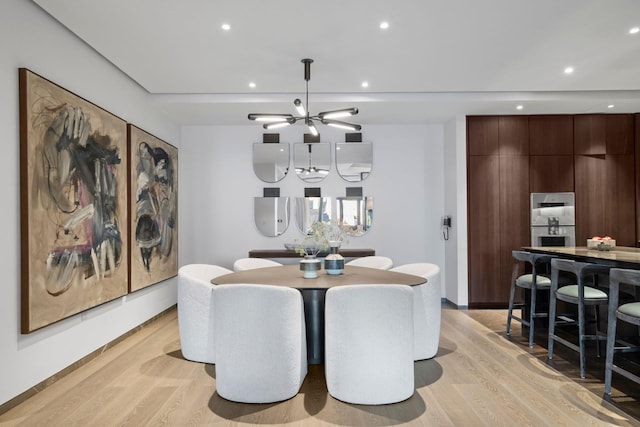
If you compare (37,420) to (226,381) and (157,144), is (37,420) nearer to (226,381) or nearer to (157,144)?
(226,381)

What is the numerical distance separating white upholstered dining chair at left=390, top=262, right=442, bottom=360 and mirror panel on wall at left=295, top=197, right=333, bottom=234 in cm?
290

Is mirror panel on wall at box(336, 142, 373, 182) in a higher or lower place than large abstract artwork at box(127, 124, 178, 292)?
higher

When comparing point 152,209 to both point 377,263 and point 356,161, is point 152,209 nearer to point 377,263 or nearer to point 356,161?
point 377,263

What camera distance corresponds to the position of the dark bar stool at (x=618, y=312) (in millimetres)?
2789

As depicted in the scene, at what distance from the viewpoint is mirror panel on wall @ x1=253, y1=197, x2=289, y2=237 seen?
21.6 ft

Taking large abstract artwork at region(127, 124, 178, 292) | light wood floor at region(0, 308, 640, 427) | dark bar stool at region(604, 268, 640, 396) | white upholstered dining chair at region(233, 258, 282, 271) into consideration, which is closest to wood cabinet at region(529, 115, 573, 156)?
light wood floor at region(0, 308, 640, 427)

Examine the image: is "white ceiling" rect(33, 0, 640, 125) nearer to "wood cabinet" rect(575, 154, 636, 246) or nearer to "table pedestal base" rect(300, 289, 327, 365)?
"wood cabinet" rect(575, 154, 636, 246)

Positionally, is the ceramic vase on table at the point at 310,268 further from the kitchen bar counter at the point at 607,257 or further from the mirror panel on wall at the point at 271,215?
the mirror panel on wall at the point at 271,215

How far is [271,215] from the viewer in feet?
21.6

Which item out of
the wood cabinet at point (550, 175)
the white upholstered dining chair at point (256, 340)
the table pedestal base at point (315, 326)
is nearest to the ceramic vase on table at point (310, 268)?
the table pedestal base at point (315, 326)

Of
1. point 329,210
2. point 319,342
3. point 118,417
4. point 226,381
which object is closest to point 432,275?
point 319,342

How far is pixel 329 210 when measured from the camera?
261 inches

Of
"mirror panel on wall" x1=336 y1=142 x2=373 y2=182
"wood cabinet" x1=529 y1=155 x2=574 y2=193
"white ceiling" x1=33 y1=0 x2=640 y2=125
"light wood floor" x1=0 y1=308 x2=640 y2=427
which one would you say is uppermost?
"white ceiling" x1=33 y1=0 x2=640 y2=125

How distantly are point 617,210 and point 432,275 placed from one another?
157 inches
